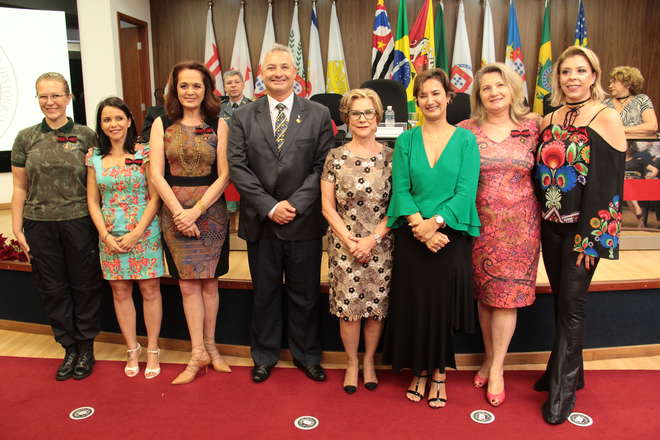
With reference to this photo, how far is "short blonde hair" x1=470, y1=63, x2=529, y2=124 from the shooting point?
7.61 ft

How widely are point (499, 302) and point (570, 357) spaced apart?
37cm

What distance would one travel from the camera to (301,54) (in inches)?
275

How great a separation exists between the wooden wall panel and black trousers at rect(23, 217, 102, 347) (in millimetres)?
5014

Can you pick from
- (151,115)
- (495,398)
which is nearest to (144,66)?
(151,115)

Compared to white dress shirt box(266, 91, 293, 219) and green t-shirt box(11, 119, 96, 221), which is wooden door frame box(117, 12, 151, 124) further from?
white dress shirt box(266, 91, 293, 219)

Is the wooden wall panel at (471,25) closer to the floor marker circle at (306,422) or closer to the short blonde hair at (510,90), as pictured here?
the short blonde hair at (510,90)

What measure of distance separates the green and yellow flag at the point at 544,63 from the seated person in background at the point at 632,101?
2.11m

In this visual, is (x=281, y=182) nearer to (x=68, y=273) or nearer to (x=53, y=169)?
(x=53, y=169)

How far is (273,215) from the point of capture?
255cm

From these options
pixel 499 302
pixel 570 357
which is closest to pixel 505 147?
pixel 499 302

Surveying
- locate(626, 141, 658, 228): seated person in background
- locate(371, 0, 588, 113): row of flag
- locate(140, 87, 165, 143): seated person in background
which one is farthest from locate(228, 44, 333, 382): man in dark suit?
locate(371, 0, 588, 113): row of flag

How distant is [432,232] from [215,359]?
1.39 m

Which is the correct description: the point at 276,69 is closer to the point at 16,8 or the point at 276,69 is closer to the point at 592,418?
the point at 592,418

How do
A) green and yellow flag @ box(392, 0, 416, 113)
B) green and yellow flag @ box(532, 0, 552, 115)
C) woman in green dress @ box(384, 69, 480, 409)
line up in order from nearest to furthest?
woman in green dress @ box(384, 69, 480, 409), green and yellow flag @ box(392, 0, 416, 113), green and yellow flag @ box(532, 0, 552, 115)
